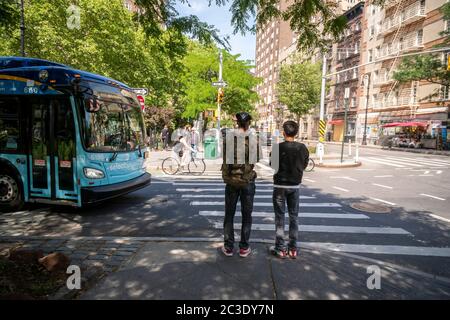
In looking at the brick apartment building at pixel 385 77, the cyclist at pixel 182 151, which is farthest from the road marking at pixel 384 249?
the brick apartment building at pixel 385 77

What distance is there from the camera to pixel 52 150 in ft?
20.5

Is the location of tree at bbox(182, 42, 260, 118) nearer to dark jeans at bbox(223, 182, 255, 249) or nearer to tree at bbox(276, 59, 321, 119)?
tree at bbox(276, 59, 321, 119)

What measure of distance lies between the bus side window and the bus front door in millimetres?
383

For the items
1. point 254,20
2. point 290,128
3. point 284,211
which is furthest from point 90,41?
point 284,211

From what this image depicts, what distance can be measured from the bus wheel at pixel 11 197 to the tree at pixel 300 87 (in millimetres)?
35574

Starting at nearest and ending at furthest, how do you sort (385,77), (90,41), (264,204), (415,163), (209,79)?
(264,204)
(415,163)
(90,41)
(209,79)
(385,77)

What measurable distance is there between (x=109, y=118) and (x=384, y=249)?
5931mm

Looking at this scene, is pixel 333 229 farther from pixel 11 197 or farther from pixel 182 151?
pixel 182 151

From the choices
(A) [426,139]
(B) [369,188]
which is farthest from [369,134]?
(B) [369,188]

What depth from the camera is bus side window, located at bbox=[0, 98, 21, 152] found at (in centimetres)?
647

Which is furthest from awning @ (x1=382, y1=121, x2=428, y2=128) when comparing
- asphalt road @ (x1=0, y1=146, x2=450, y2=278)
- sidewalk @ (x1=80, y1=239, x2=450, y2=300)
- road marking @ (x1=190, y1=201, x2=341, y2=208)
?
sidewalk @ (x1=80, y1=239, x2=450, y2=300)

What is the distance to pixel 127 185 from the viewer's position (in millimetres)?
6836

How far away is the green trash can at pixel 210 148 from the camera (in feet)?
61.6
